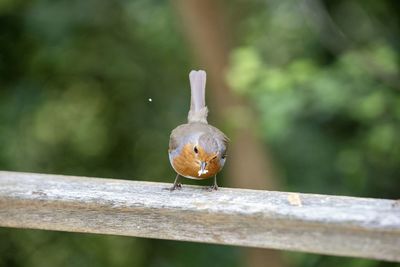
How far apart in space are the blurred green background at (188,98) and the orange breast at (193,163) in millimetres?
1989

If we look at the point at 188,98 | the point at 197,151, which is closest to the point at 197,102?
the point at 197,151

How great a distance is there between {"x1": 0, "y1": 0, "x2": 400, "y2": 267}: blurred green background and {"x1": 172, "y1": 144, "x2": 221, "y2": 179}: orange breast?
199 cm

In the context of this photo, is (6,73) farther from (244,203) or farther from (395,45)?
(244,203)

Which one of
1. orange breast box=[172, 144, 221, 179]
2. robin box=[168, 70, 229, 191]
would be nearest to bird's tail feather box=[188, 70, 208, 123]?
robin box=[168, 70, 229, 191]

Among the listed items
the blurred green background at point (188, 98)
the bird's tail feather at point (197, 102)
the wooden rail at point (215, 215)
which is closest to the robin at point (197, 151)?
the bird's tail feather at point (197, 102)

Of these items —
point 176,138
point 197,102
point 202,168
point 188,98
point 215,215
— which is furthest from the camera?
point 188,98

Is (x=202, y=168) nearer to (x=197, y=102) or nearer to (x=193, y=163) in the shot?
(x=193, y=163)

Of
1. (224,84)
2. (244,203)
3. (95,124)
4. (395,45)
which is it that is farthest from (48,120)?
(244,203)

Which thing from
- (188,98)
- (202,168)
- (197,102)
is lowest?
(188,98)

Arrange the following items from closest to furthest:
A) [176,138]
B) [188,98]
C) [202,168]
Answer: [202,168], [176,138], [188,98]

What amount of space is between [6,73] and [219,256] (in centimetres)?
304

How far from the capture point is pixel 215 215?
206cm

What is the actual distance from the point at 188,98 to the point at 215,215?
18.2ft

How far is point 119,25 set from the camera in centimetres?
798
